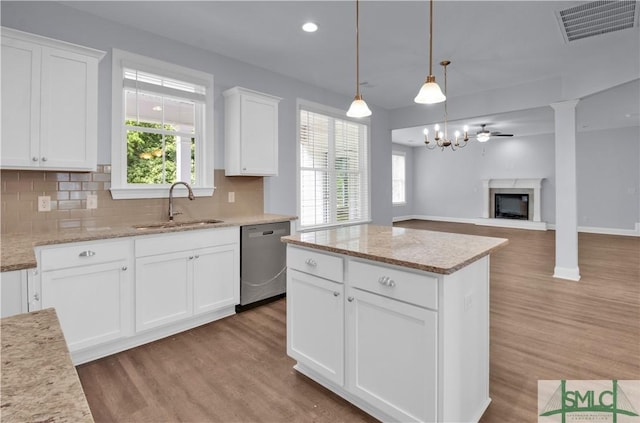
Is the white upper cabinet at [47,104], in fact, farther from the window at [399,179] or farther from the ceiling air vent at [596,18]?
the window at [399,179]

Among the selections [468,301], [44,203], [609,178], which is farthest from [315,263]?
[609,178]

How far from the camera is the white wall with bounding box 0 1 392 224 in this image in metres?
2.75

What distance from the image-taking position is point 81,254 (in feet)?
7.84

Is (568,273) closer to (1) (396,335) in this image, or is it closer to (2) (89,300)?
(1) (396,335)

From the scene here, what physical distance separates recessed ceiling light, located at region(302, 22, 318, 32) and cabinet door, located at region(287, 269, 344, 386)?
233 centimetres

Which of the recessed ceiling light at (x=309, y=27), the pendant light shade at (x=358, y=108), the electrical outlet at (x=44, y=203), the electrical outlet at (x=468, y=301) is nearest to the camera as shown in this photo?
the electrical outlet at (x=468, y=301)

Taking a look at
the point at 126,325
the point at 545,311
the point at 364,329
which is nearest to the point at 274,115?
the point at 126,325

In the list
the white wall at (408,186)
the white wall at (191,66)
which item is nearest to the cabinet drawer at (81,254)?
the white wall at (191,66)

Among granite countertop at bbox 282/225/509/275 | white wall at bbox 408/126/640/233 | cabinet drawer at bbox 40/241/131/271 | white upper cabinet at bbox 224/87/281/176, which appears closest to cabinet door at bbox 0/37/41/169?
cabinet drawer at bbox 40/241/131/271

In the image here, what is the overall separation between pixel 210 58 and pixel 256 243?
81.9 inches

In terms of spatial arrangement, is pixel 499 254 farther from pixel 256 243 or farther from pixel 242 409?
pixel 242 409

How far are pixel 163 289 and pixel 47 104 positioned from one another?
1584 mm

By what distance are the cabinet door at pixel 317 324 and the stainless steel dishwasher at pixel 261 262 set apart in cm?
123

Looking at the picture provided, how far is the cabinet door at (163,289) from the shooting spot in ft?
8.87
